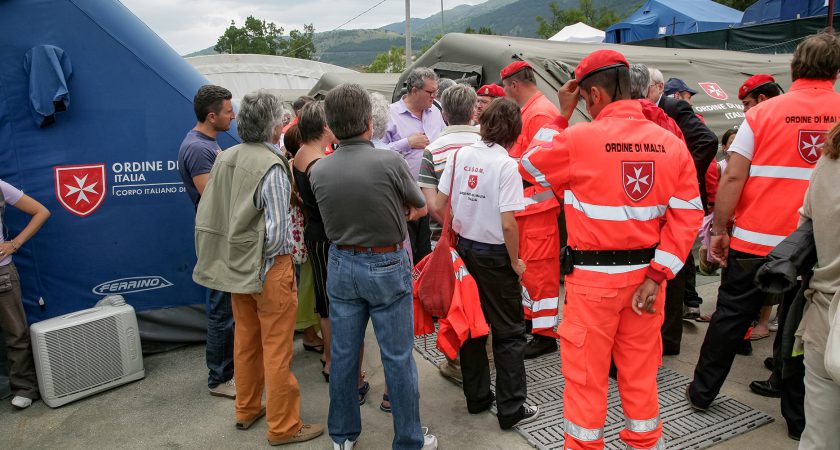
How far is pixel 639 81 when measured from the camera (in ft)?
13.5

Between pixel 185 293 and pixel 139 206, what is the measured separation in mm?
771

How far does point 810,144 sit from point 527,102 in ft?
6.00

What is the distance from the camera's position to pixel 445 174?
11.2 feet

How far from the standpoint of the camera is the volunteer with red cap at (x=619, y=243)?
253 cm

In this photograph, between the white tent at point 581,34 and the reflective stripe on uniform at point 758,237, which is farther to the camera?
the white tent at point 581,34

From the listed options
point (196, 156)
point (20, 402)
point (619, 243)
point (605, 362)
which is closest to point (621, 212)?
point (619, 243)

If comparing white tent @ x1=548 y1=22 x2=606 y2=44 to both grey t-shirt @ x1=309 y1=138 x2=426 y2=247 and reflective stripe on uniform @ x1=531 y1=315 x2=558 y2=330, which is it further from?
grey t-shirt @ x1=309 y1=138 x2=426 y2=247

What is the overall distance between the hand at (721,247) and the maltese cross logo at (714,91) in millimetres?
5352

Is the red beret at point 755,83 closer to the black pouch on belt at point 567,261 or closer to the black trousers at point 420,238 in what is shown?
the black trousers at point 420,238

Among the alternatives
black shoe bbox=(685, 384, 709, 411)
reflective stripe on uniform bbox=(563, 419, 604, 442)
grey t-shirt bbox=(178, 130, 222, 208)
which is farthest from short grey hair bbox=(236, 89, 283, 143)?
black shoe bbox=(685, 384, 709, 411)

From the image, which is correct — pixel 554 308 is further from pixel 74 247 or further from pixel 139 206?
pixel 74 247

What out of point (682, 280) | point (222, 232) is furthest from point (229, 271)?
point (682, 280)

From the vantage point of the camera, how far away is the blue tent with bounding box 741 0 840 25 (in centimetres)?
1672

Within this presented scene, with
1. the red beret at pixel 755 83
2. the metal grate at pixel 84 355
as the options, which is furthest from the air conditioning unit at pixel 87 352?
the red beret at pixel 755 83
